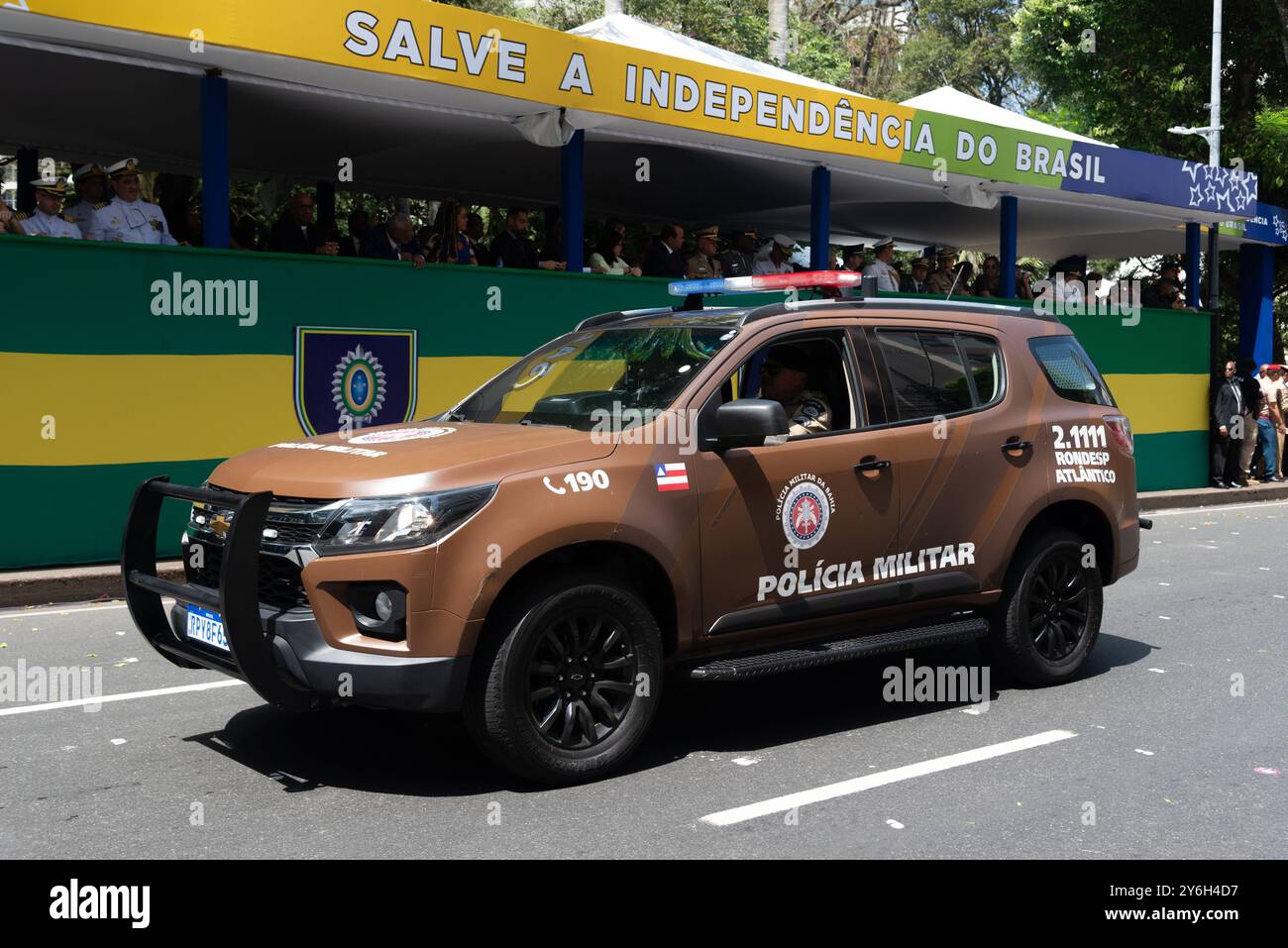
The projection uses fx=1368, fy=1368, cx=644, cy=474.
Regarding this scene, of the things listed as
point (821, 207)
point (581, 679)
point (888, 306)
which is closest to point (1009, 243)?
point (821, 207)

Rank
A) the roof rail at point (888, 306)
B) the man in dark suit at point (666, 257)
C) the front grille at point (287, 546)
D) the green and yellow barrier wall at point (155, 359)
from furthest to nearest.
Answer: the man in dark suit at point (666, 257)
the green and yellow barrier wall at point (155, 359)
the roof rail at point (888, 306)
the front grille at point (287, 546)

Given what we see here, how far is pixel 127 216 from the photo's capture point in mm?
10789

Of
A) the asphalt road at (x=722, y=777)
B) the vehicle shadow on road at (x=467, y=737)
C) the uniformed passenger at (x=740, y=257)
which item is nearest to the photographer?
the asphalt road at (x=722, y=777)

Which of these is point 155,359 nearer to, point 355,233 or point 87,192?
point 87,192

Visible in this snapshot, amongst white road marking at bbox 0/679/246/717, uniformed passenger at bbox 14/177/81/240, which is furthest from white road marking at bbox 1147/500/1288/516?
white road marking at bbox 0/679/246/717

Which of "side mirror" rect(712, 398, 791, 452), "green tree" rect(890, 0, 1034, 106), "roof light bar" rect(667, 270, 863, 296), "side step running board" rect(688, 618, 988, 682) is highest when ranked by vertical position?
"green tree" rect(890, 0, 1034, 106)

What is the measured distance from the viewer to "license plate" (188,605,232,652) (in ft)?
17.0

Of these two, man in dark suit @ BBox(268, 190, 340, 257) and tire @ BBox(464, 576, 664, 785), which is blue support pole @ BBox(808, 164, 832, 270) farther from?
tire @ BBox(464, 576, 664, 785)

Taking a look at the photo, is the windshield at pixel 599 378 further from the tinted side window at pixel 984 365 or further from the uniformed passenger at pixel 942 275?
the uniformed passenger at pixel 942 275

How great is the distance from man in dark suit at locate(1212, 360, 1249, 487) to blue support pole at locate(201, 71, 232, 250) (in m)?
15.2

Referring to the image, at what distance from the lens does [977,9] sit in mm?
50500

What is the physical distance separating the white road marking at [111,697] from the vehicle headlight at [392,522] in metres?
2.31

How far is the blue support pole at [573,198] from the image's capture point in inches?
524

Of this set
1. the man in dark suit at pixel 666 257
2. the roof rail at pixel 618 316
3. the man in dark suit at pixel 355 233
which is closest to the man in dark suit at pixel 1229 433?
the man in dark suit at pixel 666 257
